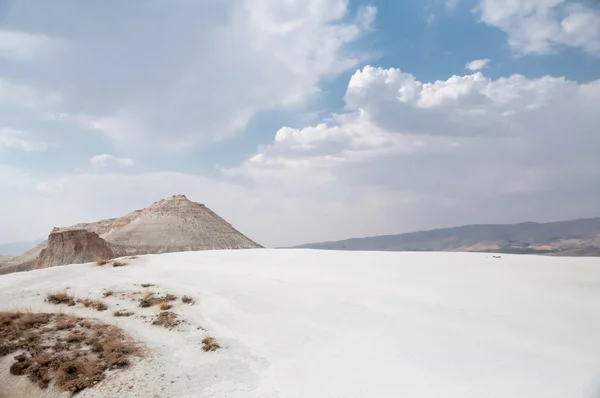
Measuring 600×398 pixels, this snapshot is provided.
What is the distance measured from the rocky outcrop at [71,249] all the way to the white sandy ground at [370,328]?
30.0 metres

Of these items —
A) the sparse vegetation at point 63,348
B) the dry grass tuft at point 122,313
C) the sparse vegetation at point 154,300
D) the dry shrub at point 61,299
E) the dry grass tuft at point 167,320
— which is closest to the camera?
the sparse vegetation at point 63,348

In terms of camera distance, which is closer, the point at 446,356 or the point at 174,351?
the point at 446,356

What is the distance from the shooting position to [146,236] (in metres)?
58.2

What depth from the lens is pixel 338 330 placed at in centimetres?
884

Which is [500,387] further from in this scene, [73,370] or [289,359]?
[73,370]

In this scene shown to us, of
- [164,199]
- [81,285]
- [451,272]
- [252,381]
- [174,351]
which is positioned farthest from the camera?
[164,199]

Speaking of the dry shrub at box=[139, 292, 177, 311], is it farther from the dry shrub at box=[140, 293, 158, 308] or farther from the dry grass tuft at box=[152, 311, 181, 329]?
the dry grass tuft at box=[152, 311, 181, 329]

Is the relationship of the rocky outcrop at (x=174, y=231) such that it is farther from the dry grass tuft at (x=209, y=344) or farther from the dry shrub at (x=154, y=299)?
the dry grass tuft at (x=209, y=344)

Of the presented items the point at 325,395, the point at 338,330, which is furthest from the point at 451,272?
the point at 325,395

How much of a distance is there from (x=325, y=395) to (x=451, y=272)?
8.08 meters

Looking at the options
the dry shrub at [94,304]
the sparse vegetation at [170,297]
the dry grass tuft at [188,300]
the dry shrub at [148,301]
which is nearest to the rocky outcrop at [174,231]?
the dry shrub at [94,304]

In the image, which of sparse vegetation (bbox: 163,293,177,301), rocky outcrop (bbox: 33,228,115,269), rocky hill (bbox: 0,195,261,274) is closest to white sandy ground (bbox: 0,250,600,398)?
sparse vegetation (bbox: 163,293,177,301)

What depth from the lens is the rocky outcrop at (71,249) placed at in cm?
4191

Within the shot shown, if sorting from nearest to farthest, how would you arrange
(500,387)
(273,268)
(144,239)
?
(500,387)
(273,268)
(144,239)
